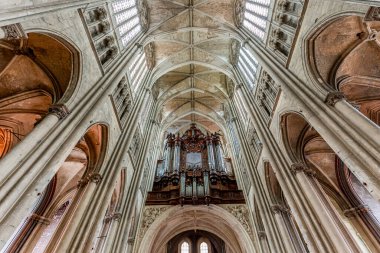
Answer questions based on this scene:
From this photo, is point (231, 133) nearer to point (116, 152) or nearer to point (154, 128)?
point (154, 128)

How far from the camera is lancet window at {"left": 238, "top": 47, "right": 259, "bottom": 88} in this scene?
1276cm

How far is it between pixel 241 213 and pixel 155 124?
341 inches

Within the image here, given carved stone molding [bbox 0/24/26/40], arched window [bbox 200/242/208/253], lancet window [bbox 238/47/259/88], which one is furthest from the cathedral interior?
arched window [bbox 200/242/208/253]

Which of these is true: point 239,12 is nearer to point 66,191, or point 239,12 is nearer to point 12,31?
point 12,31

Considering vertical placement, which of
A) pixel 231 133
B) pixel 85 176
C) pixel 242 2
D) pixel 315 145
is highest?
pixel 242 2

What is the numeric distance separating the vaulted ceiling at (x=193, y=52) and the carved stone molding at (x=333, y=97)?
9.51 meters

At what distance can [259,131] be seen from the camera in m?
10.6

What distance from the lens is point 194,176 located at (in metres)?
16.6

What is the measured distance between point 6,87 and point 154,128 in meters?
9.52

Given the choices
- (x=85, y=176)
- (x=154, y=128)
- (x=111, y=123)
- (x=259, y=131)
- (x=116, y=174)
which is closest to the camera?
(x=85, y=176)

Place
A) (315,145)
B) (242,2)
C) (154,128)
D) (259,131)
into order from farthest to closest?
(154,128), (242,2), (315,145), (259,131)

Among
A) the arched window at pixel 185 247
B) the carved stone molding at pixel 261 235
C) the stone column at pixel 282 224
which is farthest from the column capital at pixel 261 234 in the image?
the arched window at pixel 185 247

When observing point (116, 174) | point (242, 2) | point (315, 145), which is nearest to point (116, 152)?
point (116, 174)

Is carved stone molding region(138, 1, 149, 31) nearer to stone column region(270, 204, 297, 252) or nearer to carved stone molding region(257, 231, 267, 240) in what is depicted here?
stone column region(270, 204, 297, 252)
